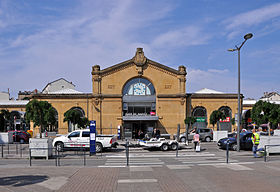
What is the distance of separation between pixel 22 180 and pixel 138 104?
31.0 metres

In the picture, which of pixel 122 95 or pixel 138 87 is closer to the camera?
pixel 122 95

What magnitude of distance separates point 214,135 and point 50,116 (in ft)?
60.0

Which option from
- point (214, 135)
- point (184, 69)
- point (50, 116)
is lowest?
point (214, 135)

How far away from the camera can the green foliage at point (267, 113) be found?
31469 millimetres

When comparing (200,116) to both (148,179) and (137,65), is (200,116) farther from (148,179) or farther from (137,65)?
(148,179)

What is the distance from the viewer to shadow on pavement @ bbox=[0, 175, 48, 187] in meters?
10.3

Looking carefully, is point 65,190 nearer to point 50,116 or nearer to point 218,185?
point 218,185

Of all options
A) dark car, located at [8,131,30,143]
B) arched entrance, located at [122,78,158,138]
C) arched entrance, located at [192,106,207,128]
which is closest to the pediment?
arched entrance, located at [122,78,158,138]

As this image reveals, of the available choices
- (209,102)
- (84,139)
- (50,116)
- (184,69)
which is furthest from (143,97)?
(84,139)

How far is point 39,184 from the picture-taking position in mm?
10188

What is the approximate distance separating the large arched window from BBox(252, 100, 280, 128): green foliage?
1459cm

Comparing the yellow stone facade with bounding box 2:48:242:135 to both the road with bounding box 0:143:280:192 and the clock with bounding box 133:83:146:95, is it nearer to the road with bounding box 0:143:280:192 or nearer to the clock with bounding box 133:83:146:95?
the clock with bounding box 133:83:146:95

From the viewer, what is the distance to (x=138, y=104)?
41.5 metres

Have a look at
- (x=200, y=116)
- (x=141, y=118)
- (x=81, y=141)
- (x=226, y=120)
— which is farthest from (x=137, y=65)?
(x=81, y=141)
